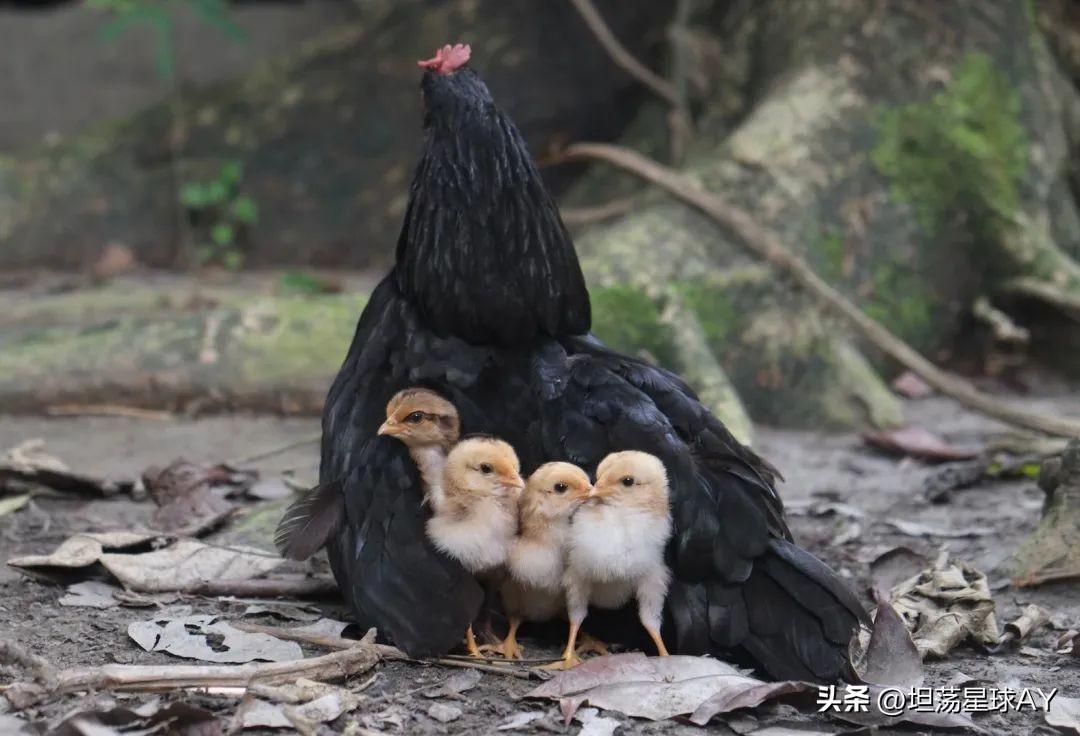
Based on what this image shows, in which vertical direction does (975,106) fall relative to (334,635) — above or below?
above

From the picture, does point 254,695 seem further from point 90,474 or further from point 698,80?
point 698,80

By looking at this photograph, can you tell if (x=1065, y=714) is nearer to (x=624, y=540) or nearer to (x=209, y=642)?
(x=624, y=540)

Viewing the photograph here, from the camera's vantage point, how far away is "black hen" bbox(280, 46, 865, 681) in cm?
287

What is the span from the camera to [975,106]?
6.31m

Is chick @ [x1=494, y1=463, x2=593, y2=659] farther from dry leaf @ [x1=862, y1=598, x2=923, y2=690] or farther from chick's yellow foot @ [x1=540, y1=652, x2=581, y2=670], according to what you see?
dry leaf @ [x1=862, y1=598, x2=923, y2=690]

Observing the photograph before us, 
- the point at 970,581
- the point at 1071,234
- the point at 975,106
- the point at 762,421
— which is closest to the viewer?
the point at 970,581

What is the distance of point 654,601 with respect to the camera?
293 centimetres

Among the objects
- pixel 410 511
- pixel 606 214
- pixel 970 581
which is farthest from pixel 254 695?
pixel 606 214

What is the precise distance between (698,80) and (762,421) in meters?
2.12

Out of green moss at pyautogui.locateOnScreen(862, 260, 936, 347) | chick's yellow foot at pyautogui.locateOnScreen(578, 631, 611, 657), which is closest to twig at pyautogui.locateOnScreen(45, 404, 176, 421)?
chick's yellow foot at pyautogui.locateOnScreen(578, 631, 611, 657)

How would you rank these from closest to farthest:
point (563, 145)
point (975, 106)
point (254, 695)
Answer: point (254, 695) < point (975, 106) < point (563, 145)

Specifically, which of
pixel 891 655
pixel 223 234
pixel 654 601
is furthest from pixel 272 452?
pixel 223 234

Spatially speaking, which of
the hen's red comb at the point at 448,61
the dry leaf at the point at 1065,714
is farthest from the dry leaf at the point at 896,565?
the hen's red comb at the point at 448,61

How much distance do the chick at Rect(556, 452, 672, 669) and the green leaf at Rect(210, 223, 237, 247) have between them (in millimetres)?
6047
